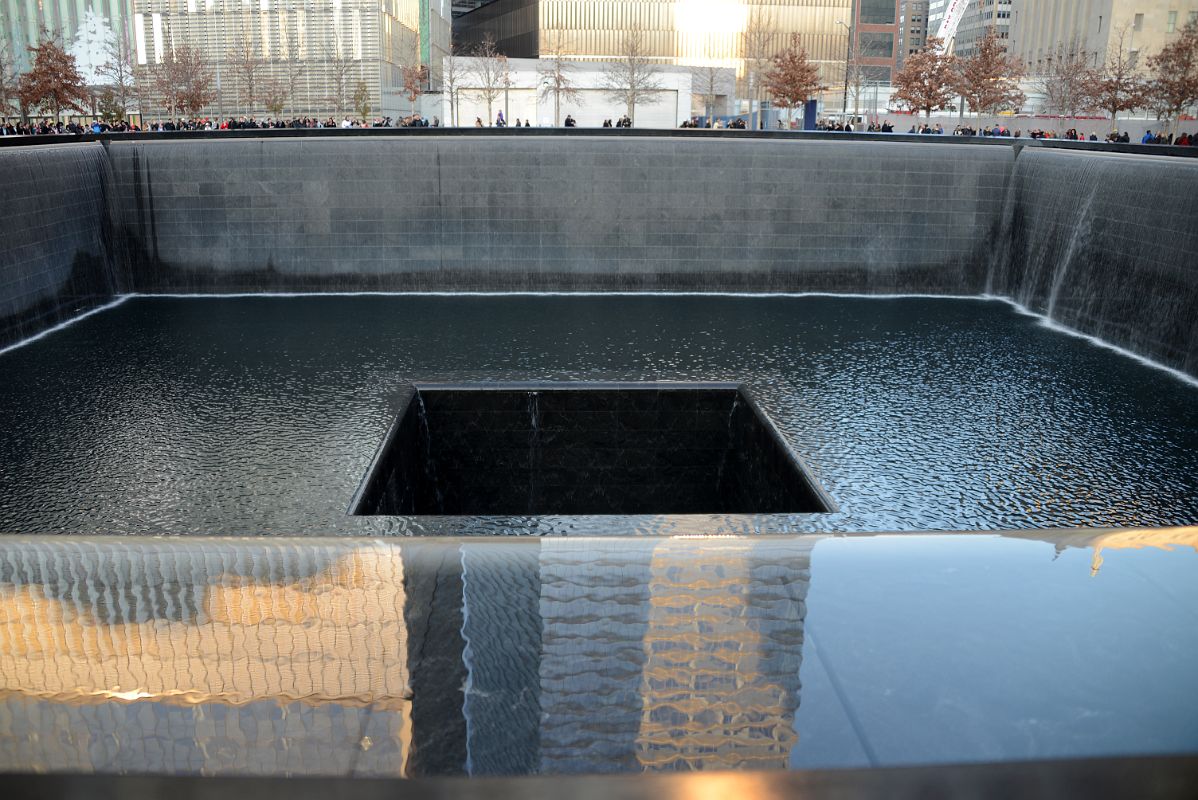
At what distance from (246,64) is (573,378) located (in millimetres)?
30882

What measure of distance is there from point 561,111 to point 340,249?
25.4 metres

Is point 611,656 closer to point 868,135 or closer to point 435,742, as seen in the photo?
point 435,742

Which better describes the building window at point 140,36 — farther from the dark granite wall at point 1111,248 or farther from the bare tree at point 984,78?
the dark granite wall at point 1111,248

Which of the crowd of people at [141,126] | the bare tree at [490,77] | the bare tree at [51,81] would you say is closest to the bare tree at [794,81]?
the bare tree at [490,77]

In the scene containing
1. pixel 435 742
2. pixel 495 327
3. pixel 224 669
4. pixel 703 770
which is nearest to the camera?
pixel 703 770

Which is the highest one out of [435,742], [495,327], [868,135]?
[868,135]

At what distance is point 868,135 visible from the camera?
48.2 feet

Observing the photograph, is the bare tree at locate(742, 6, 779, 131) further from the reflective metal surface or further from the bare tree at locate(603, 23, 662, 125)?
the reflective metal surface

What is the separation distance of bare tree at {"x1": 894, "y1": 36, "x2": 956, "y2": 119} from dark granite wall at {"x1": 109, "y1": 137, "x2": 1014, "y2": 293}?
1679 cm

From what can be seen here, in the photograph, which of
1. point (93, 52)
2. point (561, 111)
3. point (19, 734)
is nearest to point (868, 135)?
point (19, 734)

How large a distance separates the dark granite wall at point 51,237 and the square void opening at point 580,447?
5004 millimetres

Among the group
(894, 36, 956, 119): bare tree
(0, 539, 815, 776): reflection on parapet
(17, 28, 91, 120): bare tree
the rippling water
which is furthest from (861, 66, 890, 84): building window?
(0, 539, 815, 776): reflection on parapet

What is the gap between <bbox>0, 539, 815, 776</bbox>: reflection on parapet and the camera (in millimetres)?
2201

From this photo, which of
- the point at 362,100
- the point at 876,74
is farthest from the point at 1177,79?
the point at 876,74
